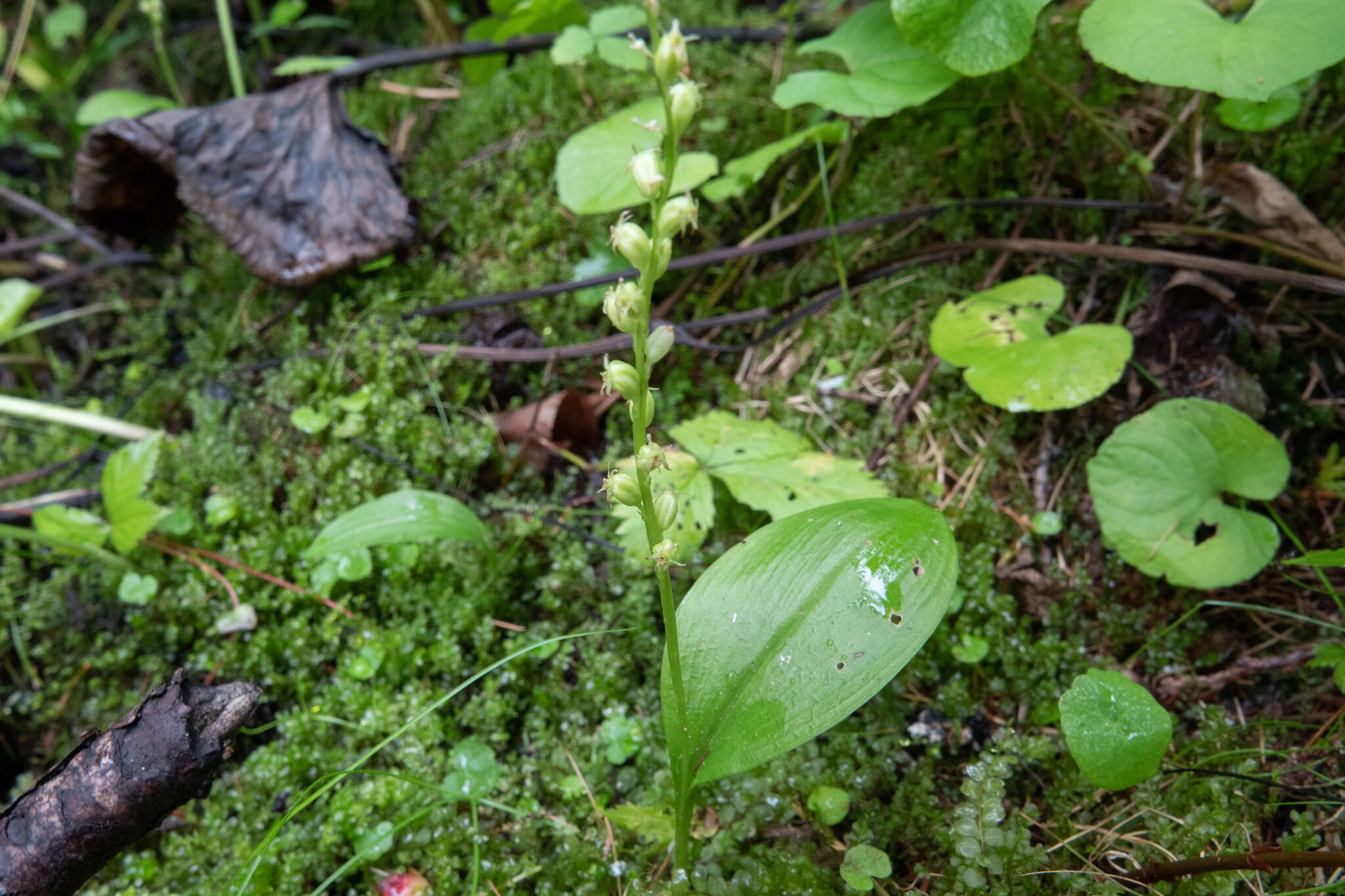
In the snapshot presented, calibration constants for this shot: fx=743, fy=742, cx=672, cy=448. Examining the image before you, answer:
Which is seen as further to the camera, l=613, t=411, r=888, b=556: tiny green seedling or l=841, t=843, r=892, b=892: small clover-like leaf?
l=613, t=411, r=888, b=556: tiny green seedling

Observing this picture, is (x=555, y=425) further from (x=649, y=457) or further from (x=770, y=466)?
(x=649, y=457)

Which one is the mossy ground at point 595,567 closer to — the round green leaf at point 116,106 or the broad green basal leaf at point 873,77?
the broad green basal leaf at point 873,77

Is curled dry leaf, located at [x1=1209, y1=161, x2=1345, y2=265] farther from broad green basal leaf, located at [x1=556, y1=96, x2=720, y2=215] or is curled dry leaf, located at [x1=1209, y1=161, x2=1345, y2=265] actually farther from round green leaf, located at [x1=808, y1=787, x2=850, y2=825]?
round green leaf, located at [x1=808, y1=787, x2=850, y2=825]

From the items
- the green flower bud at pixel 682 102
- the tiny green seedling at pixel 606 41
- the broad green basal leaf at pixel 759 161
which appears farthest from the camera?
the tiny green seedling at pixel 606 41

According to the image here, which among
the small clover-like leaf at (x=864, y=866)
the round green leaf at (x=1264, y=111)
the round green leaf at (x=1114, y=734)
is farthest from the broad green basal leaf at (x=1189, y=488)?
the small clover-like leaf at (x=864, y=866)

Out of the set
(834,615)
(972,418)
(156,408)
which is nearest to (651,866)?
(834,615)

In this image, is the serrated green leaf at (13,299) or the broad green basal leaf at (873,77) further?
the serrated green leaf at (13,299)

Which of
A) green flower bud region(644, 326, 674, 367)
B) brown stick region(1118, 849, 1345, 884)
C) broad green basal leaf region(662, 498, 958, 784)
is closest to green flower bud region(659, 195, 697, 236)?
green flower bud region(644, 326, 674, 367)

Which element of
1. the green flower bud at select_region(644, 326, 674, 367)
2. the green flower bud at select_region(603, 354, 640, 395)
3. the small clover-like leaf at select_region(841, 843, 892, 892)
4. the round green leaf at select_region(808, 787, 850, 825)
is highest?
the green flower bud at select_region(644, 326, 674, 367)
